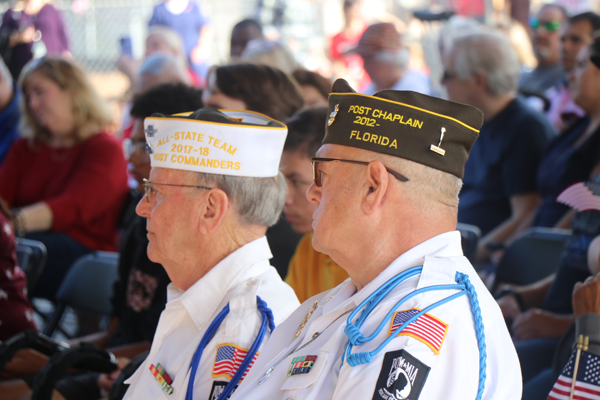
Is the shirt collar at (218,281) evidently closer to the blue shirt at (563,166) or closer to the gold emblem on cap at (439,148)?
the gold emblem on cap at (439,148)

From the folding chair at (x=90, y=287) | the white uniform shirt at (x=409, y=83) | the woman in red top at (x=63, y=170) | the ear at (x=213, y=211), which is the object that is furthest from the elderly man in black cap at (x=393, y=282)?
the white uniform shirt at (x=409, y=83)

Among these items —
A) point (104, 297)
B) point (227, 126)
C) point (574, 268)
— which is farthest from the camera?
point (104, 297)

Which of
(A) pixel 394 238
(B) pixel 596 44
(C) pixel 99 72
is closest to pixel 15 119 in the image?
(B) pixel 596 44

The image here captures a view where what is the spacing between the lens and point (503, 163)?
4.21m

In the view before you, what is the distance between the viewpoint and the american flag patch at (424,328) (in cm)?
119

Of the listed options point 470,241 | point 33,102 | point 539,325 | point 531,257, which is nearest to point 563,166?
point 531,257

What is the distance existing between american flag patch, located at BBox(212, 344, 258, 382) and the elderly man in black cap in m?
0.11

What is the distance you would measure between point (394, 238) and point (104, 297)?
2.51 m

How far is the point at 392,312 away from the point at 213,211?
87 cm

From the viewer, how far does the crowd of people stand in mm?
1286

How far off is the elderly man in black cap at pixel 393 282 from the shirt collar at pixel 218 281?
336mm

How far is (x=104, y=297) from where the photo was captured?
351 centimetres

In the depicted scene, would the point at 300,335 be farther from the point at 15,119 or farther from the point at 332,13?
the point at 332,13

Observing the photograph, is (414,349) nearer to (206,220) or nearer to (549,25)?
(206,220)
